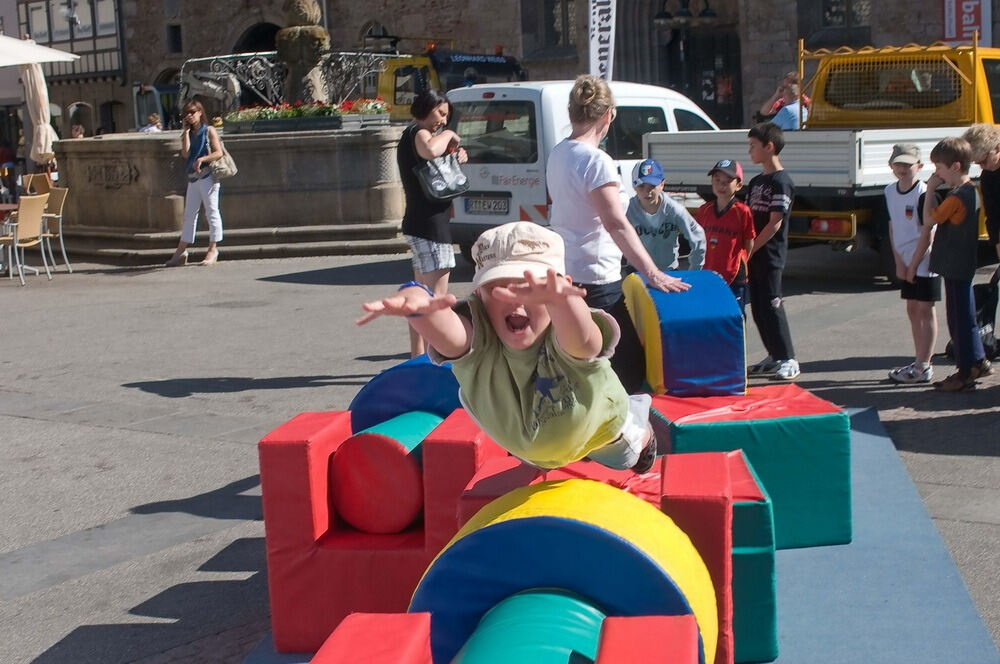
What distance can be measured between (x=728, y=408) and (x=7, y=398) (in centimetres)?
549

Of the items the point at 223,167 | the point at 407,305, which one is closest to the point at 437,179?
the point at 407,305

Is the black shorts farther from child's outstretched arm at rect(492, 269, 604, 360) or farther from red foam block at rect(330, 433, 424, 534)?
child's outstretched arm at rect(492, 269, 604, 360)

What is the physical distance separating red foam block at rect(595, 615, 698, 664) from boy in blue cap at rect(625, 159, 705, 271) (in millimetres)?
4444

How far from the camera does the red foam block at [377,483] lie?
14.6 feet

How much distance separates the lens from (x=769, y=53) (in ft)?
90.1

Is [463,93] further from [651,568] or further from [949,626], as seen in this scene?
[651,568]

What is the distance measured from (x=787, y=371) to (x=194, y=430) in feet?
12.1

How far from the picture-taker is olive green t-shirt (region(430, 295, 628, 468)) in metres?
3.43

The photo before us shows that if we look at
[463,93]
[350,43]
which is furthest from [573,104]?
[350,43]

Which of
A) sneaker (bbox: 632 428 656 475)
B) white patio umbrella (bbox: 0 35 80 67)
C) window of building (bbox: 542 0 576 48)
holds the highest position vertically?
window of building (bbox: 542 0 576 48)

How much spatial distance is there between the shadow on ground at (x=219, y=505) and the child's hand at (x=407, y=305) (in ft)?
9.20

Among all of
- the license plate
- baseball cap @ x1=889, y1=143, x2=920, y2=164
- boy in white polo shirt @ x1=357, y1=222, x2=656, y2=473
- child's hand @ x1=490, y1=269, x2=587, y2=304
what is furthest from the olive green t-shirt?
the license plate

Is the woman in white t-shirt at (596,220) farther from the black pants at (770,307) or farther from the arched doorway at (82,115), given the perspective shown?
the arched doorway at (82,115)

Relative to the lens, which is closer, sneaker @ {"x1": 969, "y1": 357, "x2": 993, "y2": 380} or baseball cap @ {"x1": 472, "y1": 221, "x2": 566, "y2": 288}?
baseball cap @ {"x1": 472, "y1": 221, "x2": 566, "y2": 288}
